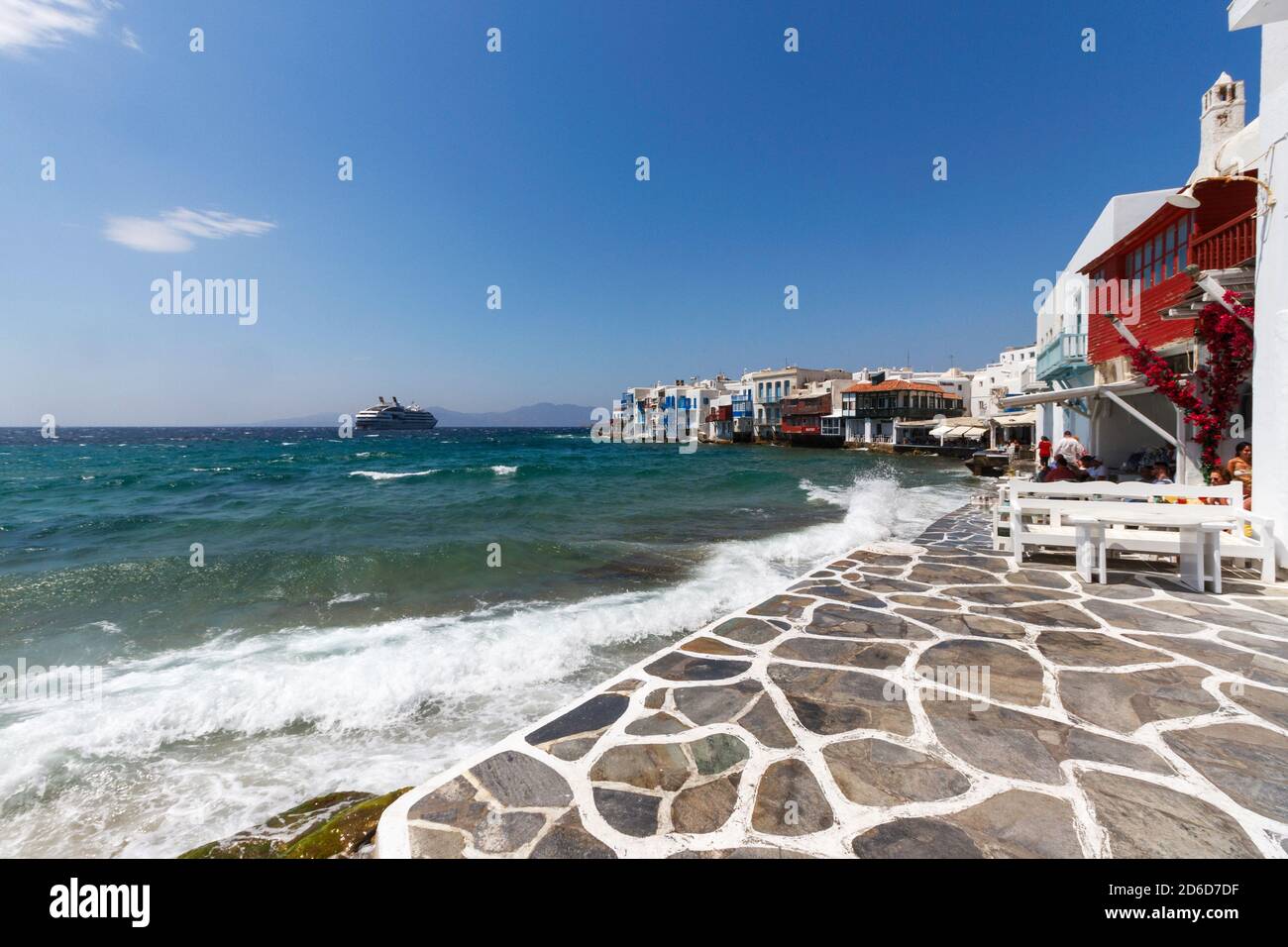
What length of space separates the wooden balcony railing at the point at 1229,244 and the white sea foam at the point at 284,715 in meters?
8.94

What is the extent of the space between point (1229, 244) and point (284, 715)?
45.8ft

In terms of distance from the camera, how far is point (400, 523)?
16531 millimetres

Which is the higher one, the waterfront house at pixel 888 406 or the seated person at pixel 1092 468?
the waterfront house at pixel 888 406

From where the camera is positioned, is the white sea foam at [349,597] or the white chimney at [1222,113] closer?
the white sea foam at [349,597]

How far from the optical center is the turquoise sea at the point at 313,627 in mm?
4352

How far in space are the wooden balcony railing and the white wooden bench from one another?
4.11 m

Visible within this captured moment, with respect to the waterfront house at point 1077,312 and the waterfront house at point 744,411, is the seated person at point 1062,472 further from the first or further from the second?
the waterfront house at point 744,411

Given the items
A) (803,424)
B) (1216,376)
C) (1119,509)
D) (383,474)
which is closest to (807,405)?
(803,424)

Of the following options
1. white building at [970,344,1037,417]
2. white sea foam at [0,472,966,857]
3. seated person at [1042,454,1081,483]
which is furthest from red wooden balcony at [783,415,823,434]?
white sea foam at [0,472,966,857]

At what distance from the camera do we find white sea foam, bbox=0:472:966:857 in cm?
404

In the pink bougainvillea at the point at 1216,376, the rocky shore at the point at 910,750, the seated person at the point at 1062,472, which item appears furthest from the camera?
the seated person at the point at 1062,472

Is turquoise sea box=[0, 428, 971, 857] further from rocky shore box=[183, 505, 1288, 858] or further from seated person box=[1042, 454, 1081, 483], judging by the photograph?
seated person box=[1042, 454, 1081, 483]

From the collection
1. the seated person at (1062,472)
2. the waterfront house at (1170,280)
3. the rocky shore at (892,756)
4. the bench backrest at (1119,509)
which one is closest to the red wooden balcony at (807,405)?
the waterfront house at (1170,280)
